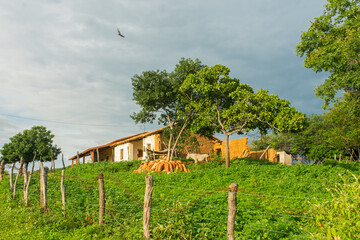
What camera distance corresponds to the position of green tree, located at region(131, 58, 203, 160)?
83.2 feet

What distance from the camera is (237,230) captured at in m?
7.06

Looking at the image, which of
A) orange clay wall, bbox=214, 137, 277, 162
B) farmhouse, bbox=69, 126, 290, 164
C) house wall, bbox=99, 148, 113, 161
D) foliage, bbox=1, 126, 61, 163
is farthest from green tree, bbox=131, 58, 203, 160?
foliage, bbox=1, 126, 61, 163

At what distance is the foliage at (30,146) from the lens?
43.9 metres

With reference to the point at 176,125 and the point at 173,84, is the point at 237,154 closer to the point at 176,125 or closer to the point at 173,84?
the point at 176,125

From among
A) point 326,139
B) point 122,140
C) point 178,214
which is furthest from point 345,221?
point 122,140

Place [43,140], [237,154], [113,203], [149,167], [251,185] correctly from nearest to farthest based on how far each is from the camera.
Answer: [113,203] < [251,185] < [149,167] < [237,154] < [43,140]

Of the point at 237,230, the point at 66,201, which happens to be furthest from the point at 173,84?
the point at 237,230

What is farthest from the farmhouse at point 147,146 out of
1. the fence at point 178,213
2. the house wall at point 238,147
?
the fence at point 178,213

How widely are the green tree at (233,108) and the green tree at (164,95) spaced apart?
8.74ft

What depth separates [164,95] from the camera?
85.4 ft

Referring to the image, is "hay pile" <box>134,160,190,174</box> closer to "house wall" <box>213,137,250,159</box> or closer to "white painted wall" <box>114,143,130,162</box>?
"house wall" <box>213,137,250,159</box>

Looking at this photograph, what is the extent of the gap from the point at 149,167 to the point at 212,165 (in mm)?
5338

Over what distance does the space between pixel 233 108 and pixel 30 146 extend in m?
36.6

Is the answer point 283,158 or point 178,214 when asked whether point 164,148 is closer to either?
point 283,158
